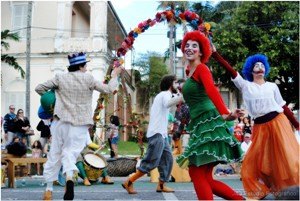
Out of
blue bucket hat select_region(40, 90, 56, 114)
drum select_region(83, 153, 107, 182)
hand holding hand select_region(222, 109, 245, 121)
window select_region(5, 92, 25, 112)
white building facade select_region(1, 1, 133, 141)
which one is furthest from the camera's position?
window select_region(5, 92, 25, 112)

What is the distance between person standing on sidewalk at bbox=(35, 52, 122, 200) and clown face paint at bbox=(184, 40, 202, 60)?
1.41 m

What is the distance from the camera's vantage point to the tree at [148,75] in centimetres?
4869

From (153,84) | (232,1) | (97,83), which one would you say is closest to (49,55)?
(232,1)

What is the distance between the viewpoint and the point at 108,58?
30.1 metres

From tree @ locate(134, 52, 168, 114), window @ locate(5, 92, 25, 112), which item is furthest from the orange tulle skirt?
tree @ locate(134, 52, 168, 114)

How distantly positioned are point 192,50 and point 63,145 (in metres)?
2.13

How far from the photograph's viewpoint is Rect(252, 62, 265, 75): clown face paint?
21.1ft

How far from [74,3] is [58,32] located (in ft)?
8.75

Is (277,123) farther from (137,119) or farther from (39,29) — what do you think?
(39,29)

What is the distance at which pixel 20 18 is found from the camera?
29797 millimetres

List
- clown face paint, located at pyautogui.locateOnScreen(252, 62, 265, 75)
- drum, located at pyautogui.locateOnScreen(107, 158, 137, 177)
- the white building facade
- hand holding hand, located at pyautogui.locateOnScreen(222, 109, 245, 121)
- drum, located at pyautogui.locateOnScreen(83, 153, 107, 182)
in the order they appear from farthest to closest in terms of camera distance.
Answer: the white building facade, drum, located at pyautogui.locateOnScreen(107, 158, 137, 177), drum, located at pyautogui.locateOnScreen(83, 153, 107, 182), clown face paint, located at pyautogui.locateOnScreen(252, 62, 265, 75), hand holding hand, located at pyautogui.locateOnScreen(222, 109, 245, 121)

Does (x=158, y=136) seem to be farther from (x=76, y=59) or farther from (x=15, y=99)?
(x=15, y=99)

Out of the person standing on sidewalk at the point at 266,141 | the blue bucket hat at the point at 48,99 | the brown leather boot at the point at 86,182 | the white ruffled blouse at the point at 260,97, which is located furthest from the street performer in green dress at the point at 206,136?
the brown leather boot at the point at 86,182

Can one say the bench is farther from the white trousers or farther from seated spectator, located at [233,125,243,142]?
seated spectator, located at [233,125,243,142]
